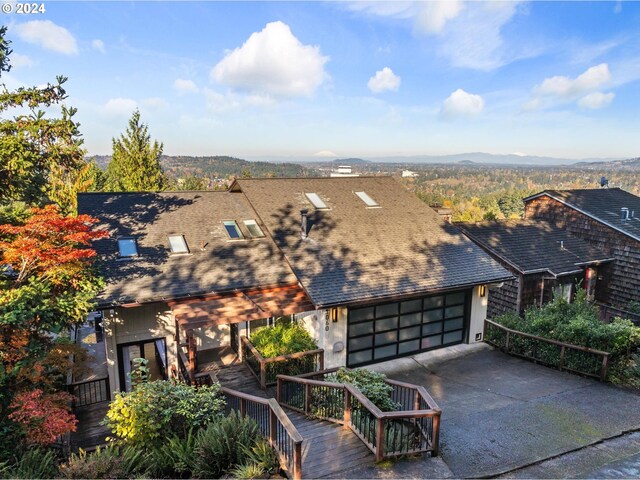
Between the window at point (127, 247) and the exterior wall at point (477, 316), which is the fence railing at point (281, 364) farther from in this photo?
the exterior wall at point (477, 316)

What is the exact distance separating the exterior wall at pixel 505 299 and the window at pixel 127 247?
47.0 ft

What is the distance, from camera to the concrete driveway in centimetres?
732

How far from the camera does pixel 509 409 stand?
29.6 feet

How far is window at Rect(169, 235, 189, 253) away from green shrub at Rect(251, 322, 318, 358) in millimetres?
3446

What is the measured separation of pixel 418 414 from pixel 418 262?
7185 millimetres

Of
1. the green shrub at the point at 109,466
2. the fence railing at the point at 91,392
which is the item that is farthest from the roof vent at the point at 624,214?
the fence railing at the point at 91,392

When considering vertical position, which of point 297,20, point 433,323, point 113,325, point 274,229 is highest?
point 297,20

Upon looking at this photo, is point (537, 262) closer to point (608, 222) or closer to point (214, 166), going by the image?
point (608, 222)

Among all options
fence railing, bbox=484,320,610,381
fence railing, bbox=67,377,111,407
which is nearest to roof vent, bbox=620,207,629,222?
fence railing, bbox=484,320,610,381

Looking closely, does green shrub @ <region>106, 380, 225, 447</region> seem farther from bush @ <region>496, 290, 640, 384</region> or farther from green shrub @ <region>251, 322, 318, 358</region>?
bush @ <region>496, 290, 640, 384</region>

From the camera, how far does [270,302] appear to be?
1112 centimetres

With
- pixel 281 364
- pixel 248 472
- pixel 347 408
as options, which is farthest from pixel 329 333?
pixel 248 472

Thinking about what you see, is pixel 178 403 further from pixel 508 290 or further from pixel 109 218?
pixel 508 290

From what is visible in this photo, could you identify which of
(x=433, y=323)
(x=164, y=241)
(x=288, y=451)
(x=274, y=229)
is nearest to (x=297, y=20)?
(x=274, y=229)
